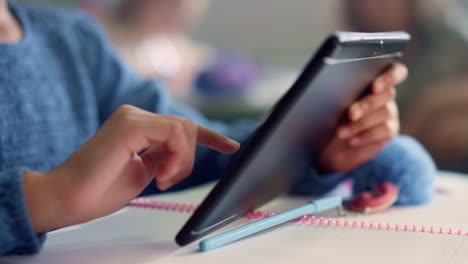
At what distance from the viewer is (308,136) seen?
1.59ft

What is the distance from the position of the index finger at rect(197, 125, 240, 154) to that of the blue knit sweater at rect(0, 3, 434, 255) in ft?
0.38

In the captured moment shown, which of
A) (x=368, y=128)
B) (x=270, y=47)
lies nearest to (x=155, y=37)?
(x=270, y=47)

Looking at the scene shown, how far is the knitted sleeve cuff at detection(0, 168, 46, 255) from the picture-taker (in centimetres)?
36

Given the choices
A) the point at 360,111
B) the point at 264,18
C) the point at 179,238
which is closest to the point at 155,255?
the point at 179,238

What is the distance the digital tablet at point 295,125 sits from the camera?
35 cm

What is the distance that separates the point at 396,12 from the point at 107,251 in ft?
4.80

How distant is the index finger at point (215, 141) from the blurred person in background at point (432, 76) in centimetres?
109

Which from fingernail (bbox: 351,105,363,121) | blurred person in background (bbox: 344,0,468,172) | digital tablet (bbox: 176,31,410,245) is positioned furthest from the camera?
blurred person in background (bbox: 344,0,468,172)

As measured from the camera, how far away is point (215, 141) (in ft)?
1.35

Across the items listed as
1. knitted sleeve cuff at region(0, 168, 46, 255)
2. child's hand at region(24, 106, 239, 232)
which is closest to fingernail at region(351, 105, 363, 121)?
child's hand at region(24, 106, 239, 232)

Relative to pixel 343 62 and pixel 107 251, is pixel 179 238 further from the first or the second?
pixel 343 62

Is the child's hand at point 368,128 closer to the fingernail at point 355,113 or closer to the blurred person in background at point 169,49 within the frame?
the fingernail at point 355,113

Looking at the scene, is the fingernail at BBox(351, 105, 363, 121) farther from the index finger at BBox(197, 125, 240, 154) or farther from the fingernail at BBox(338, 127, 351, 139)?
the index finger at BBox(197, 125, 240, 154)

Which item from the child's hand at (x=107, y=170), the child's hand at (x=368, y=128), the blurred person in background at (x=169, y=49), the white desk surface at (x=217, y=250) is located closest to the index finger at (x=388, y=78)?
the child's hand at (x=368, y=128)
